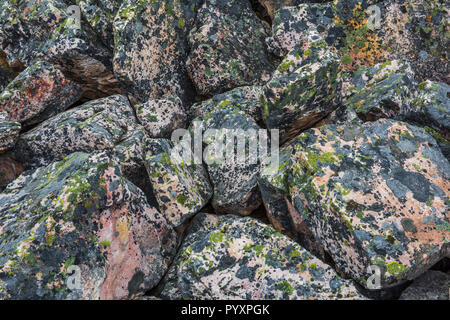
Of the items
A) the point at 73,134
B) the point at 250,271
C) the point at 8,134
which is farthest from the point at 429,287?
the point at 8,134

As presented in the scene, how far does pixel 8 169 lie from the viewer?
7.07 metres

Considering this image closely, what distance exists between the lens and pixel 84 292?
470cm

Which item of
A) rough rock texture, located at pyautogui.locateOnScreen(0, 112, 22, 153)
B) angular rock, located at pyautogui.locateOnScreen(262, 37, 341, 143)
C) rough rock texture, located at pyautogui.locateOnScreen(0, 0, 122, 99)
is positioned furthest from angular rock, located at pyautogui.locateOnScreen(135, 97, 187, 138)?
rough rock texture, located at pyautogui.locateOnScreen(0, 112, 22, 153)

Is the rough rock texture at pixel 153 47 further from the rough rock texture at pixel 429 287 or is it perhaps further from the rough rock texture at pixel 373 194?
the rough rock texture at pixel 429 287

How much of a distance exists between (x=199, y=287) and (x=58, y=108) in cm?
513

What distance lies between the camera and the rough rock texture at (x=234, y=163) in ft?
21.1

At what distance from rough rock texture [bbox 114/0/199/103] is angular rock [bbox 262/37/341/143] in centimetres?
260

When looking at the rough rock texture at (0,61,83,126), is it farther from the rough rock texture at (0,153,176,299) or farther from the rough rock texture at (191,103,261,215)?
the rough rock texture at (191,103,261,215)

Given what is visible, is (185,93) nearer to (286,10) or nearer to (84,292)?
(286,10)

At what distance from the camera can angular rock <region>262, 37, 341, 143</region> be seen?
616 centimetres

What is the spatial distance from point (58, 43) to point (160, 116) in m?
2.82

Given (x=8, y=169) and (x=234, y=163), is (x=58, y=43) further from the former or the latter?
(x=234, y=163)

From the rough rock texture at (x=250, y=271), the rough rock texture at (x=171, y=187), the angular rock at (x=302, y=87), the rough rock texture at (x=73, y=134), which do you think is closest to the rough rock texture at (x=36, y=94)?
the rough rock texture at (x=73, y=134)

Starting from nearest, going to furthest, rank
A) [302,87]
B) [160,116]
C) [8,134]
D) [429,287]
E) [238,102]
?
[429,287], [302,87], [8,134], [238,102], [160,116]
